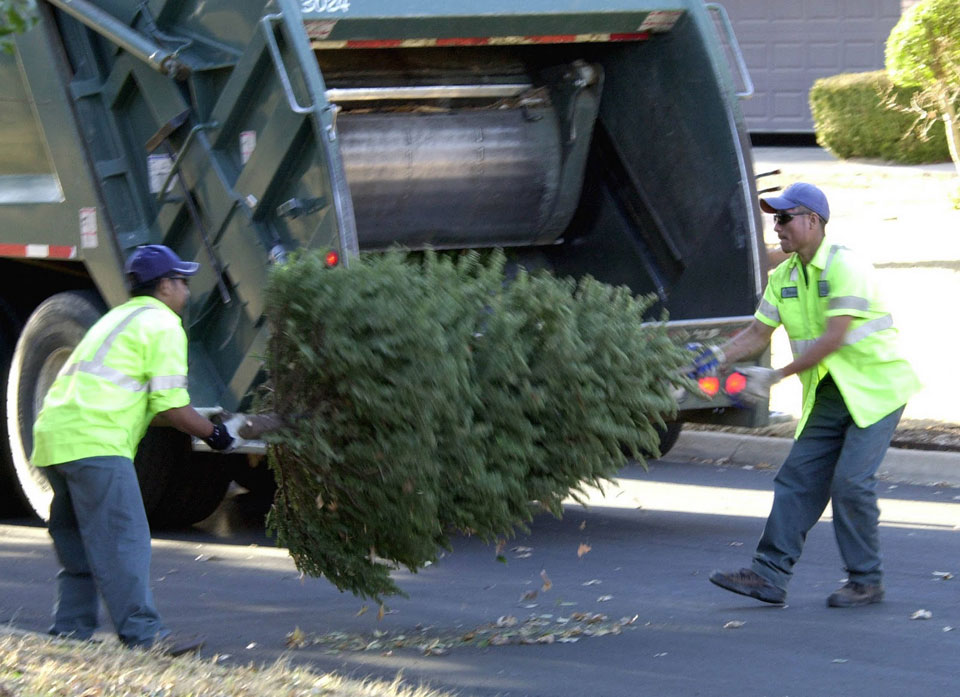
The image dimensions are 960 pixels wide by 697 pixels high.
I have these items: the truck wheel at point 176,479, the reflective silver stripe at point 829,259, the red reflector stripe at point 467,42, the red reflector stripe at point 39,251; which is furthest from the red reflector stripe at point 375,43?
the reflective silver stripe at point 829,259

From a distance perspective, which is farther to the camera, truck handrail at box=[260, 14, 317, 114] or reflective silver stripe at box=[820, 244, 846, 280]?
truck handrail at box=[260, 14, 317, 114]

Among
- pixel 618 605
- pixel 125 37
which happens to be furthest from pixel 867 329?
pixel 125 37

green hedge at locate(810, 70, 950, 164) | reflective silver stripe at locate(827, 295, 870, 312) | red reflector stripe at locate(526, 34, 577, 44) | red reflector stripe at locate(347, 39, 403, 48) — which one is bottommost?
green hedge at locate(810, 70, 950, 164)

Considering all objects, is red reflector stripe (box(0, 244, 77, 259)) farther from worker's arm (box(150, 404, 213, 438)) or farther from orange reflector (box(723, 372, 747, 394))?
orange reflector (box(723, 372, 747, 394))

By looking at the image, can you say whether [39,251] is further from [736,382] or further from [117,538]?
[736,382]

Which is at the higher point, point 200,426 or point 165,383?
point 165,383

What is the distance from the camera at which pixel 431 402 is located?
460 cm

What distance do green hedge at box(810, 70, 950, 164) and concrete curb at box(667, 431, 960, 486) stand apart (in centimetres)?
816

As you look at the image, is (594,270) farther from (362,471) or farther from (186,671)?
(186,671)

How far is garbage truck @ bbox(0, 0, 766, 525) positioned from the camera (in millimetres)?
6168

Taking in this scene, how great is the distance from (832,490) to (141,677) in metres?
2.54

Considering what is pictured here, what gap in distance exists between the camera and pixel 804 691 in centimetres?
452

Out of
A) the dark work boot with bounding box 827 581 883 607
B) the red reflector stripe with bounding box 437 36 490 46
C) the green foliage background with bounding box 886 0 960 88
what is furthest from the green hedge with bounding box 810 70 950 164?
the dark work boot with bounding box 827 581 883 607

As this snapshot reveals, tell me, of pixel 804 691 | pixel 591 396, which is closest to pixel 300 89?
pixel 591 396
